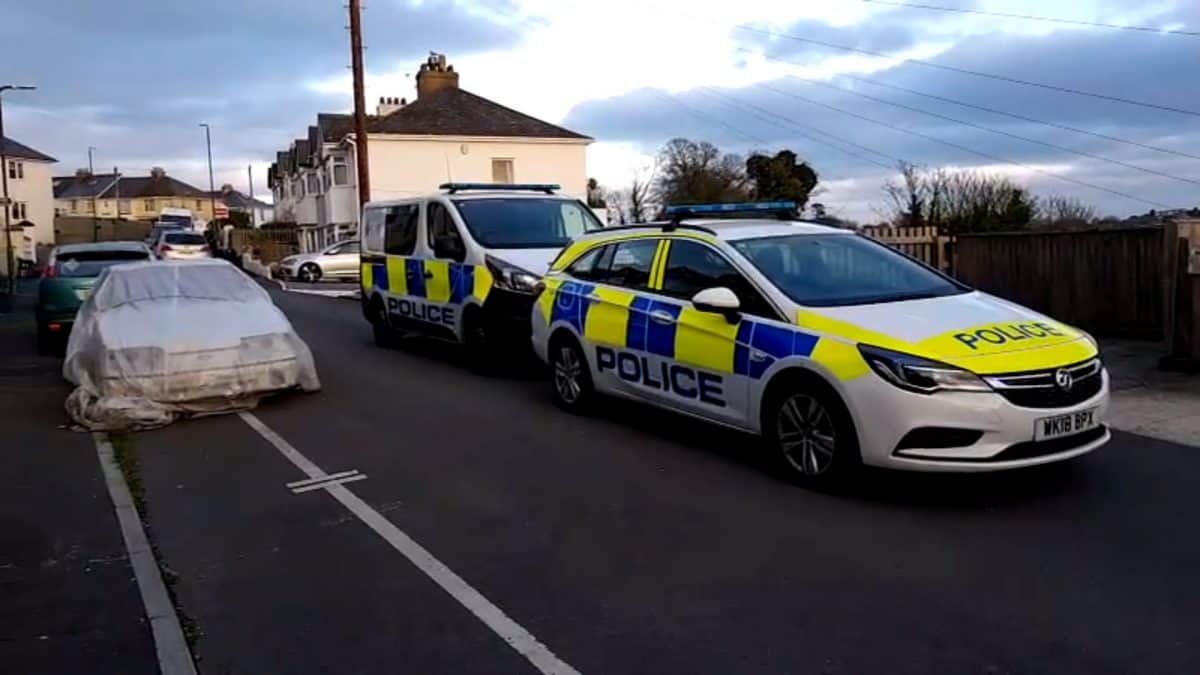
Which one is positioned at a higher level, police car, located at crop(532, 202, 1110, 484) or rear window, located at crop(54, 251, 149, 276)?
rear window, located at crop(54, 251, 149, 276)

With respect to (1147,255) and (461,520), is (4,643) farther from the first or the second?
(1147,255)

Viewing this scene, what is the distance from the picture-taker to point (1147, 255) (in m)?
11.5

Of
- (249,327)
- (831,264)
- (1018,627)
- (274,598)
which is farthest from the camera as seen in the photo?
(249,327)

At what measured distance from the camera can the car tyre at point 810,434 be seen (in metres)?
A: 6.03

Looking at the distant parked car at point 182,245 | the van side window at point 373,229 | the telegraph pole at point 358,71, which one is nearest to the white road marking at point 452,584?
the van side window at point 373,229

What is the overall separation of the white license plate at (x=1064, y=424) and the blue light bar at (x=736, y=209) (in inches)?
121

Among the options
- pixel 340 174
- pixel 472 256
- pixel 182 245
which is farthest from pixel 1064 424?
pixel 340 174

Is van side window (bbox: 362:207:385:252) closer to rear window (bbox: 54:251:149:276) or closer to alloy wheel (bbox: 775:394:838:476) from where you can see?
rear window (bbox: 54:251:149:276)

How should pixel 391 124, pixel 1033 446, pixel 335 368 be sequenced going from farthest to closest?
pixel 391 124, pixel 335 368, pixel 1033 446

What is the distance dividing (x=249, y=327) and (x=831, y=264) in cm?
541

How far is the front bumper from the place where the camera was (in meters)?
5.66

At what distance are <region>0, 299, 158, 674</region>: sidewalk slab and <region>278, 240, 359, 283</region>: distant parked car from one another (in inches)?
1039

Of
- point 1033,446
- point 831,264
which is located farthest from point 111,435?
point 1033,446

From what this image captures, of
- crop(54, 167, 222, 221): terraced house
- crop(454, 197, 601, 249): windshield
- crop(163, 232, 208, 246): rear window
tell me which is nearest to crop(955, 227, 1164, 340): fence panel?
crop(454, 197, 601, 249): windshield
